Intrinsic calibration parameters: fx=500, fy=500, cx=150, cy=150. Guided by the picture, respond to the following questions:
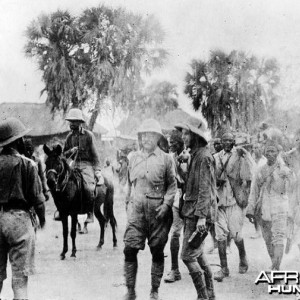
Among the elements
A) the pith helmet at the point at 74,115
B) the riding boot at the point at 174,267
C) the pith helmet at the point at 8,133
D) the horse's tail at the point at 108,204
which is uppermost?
the pith helmet at the point at 74,115

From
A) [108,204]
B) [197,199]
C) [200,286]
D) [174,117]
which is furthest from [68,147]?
[174,117]

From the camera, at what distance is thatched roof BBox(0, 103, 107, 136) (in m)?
21.7

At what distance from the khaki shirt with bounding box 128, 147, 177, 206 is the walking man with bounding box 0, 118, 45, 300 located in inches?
52.4

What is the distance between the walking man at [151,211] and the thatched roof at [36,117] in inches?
620

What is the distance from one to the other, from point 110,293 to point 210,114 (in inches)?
322

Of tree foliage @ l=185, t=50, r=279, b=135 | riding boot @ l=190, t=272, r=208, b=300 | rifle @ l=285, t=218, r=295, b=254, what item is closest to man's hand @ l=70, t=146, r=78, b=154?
Result: rifle @ l=285, t=218, r=295, b=254

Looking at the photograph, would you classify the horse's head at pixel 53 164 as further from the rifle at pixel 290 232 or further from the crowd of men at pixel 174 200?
the rifle at pixel 290 232

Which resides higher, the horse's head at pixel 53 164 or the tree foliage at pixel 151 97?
the tree foliage at pixel 151 97

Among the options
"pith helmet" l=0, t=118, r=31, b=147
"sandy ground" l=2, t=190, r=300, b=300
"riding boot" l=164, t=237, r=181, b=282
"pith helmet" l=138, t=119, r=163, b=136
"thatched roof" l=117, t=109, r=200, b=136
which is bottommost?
"sandy ground" l=2, t=190, r=300, b=300

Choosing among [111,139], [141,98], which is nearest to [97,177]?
[141,98]

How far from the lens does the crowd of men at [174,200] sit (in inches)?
177

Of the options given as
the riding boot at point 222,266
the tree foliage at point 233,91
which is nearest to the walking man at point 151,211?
the riding boot at point 222,266

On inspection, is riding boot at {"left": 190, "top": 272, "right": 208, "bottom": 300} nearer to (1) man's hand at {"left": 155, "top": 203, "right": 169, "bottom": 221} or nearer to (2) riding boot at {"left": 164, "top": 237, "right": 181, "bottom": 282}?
(1) man's hand at {"left": 155, "top": 203, "right": 169, "bottom": 221}

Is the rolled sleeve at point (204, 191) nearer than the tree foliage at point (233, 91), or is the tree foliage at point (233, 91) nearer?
the rolled sleeve at point (204, 191)
